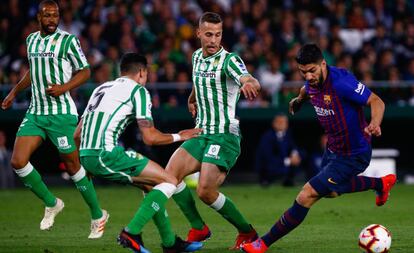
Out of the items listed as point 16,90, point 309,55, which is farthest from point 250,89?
point 16,90

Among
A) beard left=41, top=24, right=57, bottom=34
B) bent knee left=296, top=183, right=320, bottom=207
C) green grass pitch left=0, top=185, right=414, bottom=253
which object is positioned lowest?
green grass pitch left=0, top=185, right=414, bottom=253

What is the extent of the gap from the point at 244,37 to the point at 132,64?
35.0 ft

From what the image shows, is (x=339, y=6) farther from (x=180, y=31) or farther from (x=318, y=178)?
(x=318, y=178)

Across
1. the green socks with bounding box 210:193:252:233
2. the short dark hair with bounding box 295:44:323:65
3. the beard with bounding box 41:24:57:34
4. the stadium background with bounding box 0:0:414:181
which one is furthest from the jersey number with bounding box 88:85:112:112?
the stadium background with bounding box 0:0:414:181

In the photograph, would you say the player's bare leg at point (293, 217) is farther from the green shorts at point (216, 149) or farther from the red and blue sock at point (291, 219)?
the green shorts at point (216, 149)

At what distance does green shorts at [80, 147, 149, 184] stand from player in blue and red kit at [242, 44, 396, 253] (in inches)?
52.7

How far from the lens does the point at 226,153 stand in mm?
9766

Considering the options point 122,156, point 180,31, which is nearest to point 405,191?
point 180,31

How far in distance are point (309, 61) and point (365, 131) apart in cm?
87

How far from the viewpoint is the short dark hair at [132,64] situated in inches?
352

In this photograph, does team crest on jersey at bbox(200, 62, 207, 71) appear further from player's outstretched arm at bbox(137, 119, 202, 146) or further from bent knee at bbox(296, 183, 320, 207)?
bent knee at bbox(296, 183, 320, 207)

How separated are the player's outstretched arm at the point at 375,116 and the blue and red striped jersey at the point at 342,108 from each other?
0.07m

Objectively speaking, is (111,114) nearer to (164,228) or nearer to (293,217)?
(164,228)

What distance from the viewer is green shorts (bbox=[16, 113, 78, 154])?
35.7 feet
